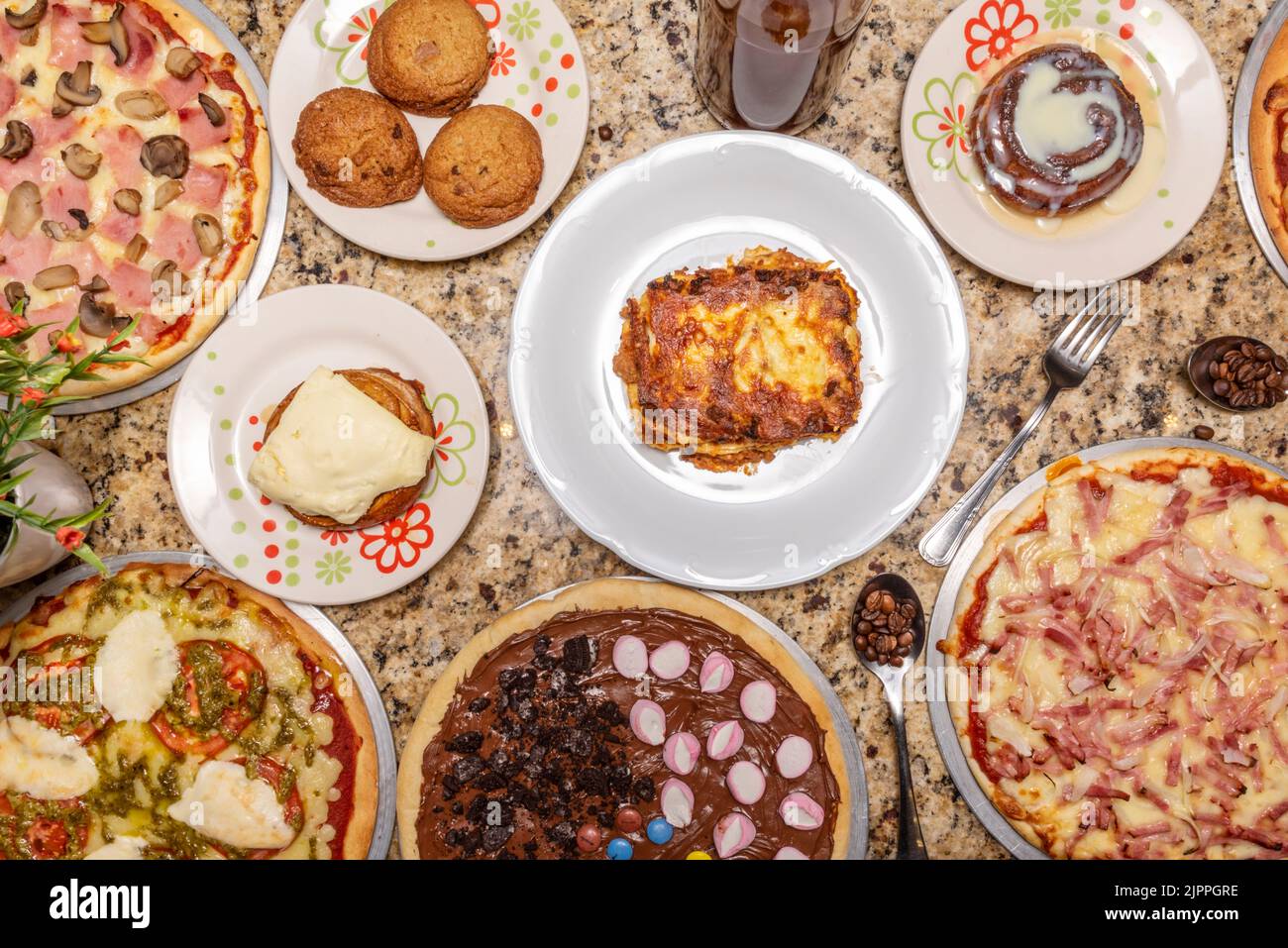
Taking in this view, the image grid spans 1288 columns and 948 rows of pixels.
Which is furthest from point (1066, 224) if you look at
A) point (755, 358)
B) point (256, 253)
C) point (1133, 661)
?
point (256, 253)

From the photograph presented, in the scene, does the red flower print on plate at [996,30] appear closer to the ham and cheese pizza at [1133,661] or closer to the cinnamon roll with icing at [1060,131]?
the cinnamon roll with icing at [1060,131]

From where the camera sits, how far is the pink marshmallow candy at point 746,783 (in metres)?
3.26

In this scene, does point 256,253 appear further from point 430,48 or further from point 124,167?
point 430,48

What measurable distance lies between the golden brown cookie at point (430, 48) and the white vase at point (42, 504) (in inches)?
71.3

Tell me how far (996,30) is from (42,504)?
3.82 meters

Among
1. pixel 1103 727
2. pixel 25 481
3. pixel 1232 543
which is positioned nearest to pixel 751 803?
pixel 1103 727

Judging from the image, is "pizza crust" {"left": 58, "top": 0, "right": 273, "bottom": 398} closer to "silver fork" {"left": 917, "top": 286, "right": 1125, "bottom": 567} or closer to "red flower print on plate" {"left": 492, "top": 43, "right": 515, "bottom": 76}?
"red flower print on plate" {"left": 492, "top": 43, "right": 515, "bottom": 76}

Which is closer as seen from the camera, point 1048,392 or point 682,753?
point 682,753

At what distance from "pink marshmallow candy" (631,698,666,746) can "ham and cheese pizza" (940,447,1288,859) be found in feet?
3.55

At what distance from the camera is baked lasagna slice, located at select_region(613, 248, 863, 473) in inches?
123

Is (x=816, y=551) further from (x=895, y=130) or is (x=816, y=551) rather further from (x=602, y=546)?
(x=895, y=130)

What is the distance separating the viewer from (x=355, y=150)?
10.4 feet

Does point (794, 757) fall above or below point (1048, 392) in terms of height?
below

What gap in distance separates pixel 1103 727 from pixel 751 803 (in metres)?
1.32
